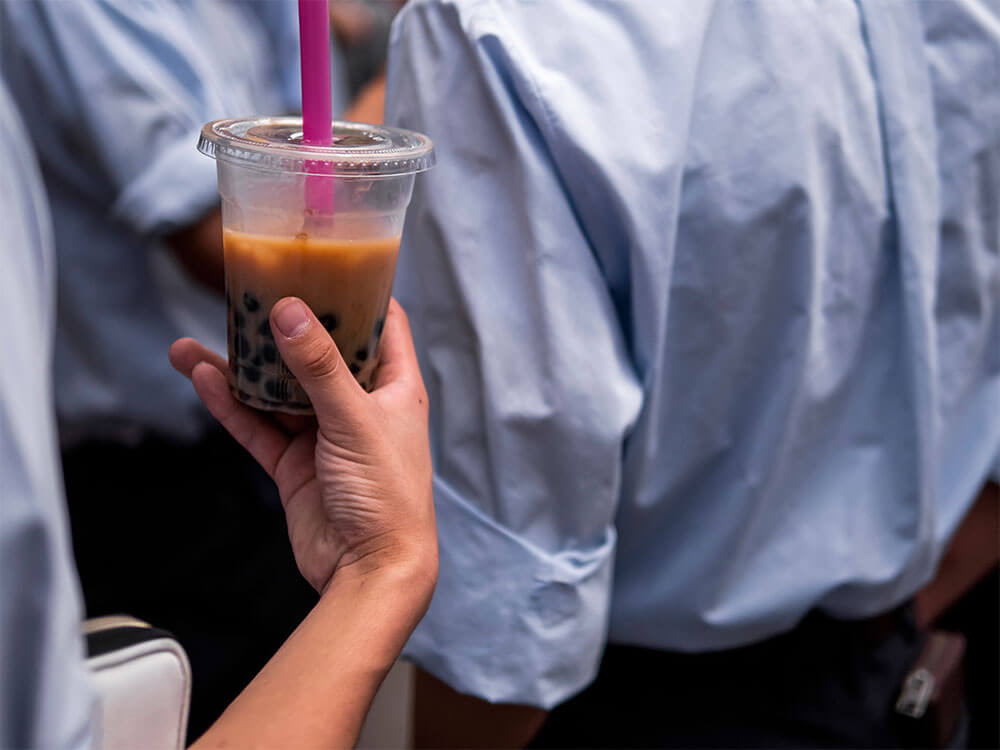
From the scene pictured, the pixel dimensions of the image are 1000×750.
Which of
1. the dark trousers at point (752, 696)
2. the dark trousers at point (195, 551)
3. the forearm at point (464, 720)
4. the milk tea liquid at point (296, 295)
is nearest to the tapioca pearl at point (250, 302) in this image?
the milk tea liquid at point (296, 295)

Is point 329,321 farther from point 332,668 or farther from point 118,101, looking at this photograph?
point 118,101

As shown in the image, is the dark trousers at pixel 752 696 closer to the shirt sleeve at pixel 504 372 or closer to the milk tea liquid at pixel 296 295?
the shirt sleeve at pixel 504 372

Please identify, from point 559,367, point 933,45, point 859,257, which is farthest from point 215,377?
point 933,45

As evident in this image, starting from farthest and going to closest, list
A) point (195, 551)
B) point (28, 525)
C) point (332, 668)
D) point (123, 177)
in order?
point (123, 177)
point (195, 551)
point (332, 668)
point (28, 525)

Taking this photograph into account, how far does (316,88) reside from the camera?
22.5 inches

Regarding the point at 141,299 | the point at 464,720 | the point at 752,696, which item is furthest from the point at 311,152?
the point at 141,299

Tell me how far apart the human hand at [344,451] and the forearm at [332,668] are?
0.07 feet

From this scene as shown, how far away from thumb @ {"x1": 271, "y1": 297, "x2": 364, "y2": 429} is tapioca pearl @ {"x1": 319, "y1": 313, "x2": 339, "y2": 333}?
0.04 feet

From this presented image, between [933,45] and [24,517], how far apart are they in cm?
84

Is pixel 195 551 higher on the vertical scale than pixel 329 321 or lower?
lower

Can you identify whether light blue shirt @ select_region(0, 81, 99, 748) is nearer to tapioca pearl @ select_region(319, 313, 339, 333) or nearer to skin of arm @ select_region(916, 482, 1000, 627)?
tapioca pearl @ select_region(319, 313, 339, 333)

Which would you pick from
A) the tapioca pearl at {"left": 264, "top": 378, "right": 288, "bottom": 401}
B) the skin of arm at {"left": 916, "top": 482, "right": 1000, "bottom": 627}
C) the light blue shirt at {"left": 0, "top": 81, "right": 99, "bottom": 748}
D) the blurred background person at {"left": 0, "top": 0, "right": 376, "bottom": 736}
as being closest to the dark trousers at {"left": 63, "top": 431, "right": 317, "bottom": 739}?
the blurred background person at {"left": 0, "top": 0, "right": 376, "bottom": 736}

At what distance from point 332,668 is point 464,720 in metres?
0.39

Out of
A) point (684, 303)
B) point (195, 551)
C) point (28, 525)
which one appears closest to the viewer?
point (28, 525)
